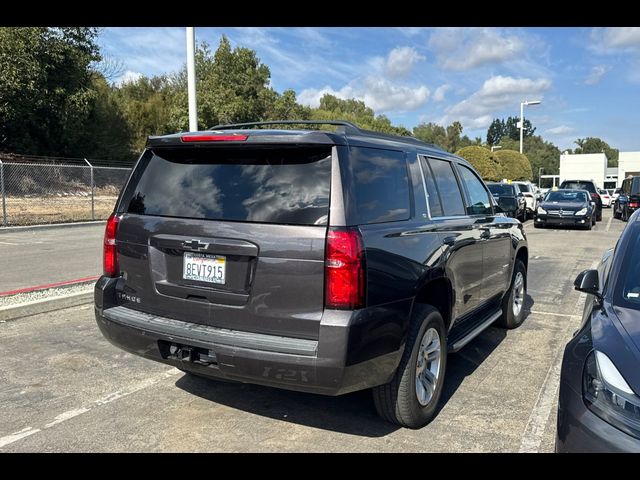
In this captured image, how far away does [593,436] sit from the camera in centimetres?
246

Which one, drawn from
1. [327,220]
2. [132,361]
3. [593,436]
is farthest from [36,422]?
[593,436]

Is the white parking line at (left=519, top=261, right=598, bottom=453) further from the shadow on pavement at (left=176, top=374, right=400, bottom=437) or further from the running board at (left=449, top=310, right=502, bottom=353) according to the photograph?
the shadow on pavement at (left=176, top=374, right=400, bottom=437)

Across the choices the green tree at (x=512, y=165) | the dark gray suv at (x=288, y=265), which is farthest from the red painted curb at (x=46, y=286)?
the green tree at (x=512, y=165)

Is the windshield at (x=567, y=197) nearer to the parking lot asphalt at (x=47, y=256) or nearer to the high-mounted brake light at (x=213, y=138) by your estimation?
the parking lot asphalt at (x=47, y=256)

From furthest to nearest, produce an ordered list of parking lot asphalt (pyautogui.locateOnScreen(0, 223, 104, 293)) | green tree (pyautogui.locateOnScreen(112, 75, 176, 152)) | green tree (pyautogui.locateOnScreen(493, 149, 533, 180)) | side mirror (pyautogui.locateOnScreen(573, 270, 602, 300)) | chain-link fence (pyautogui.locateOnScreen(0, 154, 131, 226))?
green tree (pyautogui.locateOnScreen(493, 149, 533, 180))
green tree (pyautogui.locateOnScreen(112, 75, 176, 152))
chain-link fence (pyautogui.locateOnScreen(0, 154, 131, 226))
parking lot asphalt (pyautogui.locateOnScreen(0, 223, 104, 293))
side mirror (pyautogui.locateOnScreen(573, 270, 602, 300))

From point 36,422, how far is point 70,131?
27071 millimetres

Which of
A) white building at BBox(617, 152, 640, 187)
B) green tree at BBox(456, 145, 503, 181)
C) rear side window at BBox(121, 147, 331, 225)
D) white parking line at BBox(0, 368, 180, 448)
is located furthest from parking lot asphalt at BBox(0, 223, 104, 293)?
white building at BBox(617, 152, 640, 187)

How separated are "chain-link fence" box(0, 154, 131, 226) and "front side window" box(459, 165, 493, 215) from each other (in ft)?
48.1

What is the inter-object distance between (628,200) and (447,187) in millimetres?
21943

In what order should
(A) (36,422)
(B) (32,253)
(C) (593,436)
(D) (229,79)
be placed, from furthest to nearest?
(D) (229,79), (B) (32,253), (A) (36,422), (C) (593,436)

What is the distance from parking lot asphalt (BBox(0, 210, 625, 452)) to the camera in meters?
3.39

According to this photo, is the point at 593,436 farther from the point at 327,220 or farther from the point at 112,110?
the point at 112,110

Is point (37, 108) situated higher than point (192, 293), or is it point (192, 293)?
point (37, 108)
